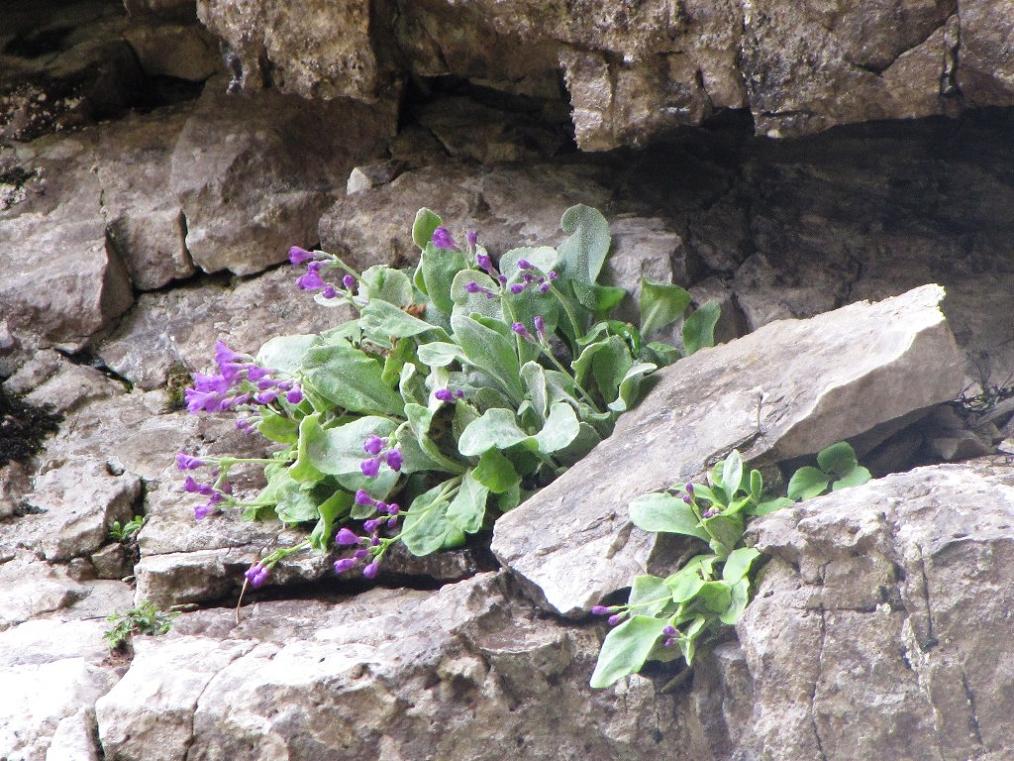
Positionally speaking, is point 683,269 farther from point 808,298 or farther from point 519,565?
point 519,565

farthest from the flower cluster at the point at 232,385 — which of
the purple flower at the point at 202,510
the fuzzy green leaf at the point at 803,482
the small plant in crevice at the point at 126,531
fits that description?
the fuzzy green leaf at the point at 803,482

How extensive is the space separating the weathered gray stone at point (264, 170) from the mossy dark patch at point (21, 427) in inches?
33.3

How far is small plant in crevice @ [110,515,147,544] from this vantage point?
3426mm

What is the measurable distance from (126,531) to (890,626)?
2351 millimetres

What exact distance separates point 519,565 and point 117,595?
136 cm

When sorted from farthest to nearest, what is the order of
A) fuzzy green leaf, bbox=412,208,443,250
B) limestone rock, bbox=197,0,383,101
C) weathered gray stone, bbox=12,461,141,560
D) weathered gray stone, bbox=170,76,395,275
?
1. weathered gray stone, bbox=170,76,395,275
2. limestone rock, bbox=197,0,383,101
3. fuzzy green leaf, bbox=412,208,443,250
4. weathered gray stone, bbox=12,461,141,560

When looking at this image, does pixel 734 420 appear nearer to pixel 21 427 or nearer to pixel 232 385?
pixel 232 385

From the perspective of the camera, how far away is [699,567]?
7.96 feet

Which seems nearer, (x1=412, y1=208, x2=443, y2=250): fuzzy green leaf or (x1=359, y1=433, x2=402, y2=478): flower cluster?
(x1=359, y1=433, x2=402, y2=478): flower cluster

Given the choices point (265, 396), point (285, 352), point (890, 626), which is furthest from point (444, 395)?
point (890, 626)

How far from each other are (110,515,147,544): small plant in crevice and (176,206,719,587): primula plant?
23cm

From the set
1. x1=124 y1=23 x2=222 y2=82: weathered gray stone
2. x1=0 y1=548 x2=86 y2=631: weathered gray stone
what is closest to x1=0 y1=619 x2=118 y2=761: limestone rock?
x1=0 y1=548 x2=86 y2=631: weathered gray stone

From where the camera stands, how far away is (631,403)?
3098 millimetres

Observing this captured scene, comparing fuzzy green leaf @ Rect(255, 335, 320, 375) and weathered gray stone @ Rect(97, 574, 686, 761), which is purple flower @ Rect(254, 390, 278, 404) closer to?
fuzzy green leaf @ Rect(255, 335, 320, 375)
